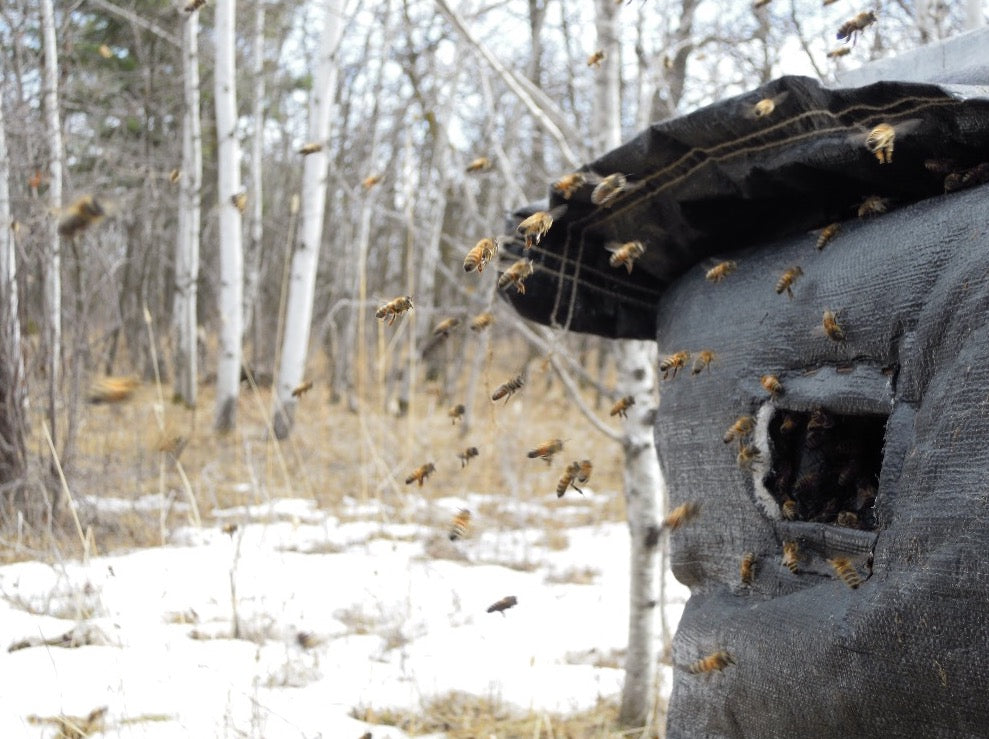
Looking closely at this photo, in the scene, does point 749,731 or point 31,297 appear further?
point 31,297

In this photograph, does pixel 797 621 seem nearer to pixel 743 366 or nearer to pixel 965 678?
pixel 965 678

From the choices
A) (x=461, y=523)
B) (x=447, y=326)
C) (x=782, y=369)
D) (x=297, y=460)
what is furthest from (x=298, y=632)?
(x=297, y=460)

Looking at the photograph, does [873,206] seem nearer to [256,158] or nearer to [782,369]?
[782,369]

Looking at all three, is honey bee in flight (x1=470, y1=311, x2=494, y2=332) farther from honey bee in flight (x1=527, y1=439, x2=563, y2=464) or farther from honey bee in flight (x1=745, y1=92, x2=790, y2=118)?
honey bee in flight (x1=745, y1=92, x2=790, y2=118)

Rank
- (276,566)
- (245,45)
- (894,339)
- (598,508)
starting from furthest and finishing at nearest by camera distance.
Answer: (245,45) → (598,508) → (276,566) → (894,339)

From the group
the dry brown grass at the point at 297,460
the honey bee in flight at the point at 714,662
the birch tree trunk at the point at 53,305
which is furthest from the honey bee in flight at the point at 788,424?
the birch tree trunk at the point at 53,305

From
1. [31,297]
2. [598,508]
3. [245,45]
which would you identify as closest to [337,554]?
[31,297]

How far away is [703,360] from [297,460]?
788 cm

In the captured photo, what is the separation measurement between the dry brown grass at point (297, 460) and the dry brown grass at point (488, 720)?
1.27 meters

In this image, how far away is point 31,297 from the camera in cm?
655

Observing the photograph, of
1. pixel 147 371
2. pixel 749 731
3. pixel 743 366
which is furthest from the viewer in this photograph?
pixel 147 371

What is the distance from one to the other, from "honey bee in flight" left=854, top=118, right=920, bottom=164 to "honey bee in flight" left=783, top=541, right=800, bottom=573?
78 centimetres

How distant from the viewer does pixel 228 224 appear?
11.4m

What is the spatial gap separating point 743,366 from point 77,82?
1078 centimetres
